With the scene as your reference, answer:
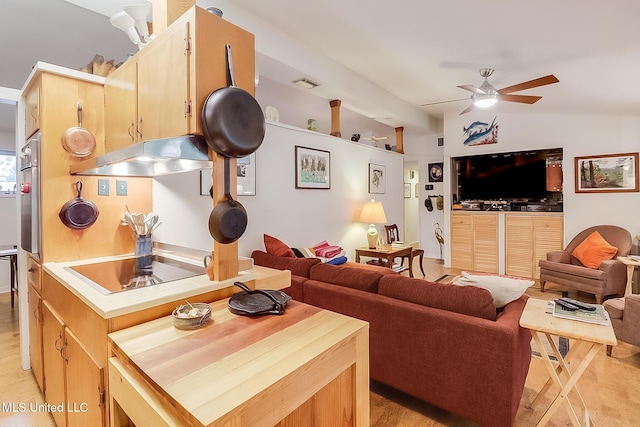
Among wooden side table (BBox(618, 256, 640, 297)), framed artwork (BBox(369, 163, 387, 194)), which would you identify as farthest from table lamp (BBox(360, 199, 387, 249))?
wooden side table (BBox(618, 256, 640, 297))

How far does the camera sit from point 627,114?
434 cm

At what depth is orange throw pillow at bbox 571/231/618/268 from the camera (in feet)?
13.3

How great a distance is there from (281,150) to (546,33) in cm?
268

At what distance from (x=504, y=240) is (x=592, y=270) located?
58.0 inches

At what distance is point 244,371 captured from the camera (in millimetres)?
862

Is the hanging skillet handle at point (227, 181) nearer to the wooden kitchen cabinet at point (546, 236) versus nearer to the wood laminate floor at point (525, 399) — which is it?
the wood laminate floor at point (525, 399)

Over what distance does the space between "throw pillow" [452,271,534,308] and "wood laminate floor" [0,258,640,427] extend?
0.68 meters

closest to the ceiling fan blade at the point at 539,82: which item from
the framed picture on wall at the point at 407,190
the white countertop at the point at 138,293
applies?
the white countertop at the point at 138,293

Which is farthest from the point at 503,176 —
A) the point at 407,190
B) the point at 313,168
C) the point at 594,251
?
the point at 313,168

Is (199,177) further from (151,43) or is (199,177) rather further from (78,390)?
(78,390)

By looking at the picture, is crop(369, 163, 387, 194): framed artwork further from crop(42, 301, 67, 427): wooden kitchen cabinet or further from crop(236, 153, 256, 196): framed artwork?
crop(42, 301, 67, 427): wooden kitchen cabinet

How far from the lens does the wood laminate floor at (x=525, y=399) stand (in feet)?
6.29

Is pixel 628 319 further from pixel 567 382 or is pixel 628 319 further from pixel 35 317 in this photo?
pixel 35 317

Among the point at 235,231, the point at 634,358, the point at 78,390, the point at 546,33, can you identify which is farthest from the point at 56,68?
the point at 634,358
